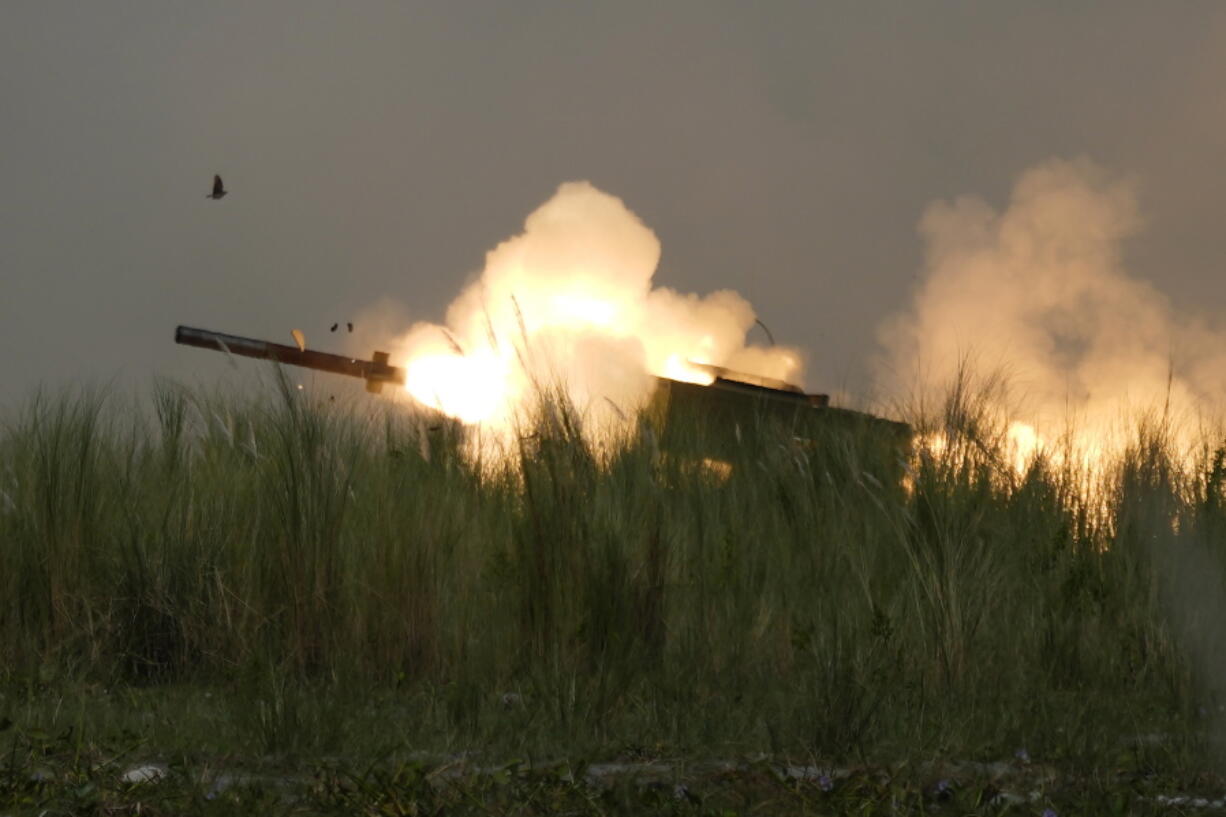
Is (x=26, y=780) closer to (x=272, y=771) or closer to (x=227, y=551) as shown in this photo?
(x=272, y=771)

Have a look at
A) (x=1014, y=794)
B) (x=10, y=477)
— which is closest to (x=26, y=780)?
(x=1014, y=794)

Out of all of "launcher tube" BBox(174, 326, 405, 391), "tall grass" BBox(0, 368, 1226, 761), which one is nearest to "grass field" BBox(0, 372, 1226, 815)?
"tall grass" BBox(0, 368, 1226, 761)

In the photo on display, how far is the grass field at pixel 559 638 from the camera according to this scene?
13.2 feet

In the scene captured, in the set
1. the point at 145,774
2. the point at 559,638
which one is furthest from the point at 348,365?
the point at 145,774

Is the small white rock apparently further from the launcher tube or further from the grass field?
the launcher tube

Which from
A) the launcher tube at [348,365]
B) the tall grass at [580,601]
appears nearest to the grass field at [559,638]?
the tall grass at [580,601]

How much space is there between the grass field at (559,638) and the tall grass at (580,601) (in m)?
0.02

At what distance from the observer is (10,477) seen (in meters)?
7.61

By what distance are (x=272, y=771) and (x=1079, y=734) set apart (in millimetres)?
2627

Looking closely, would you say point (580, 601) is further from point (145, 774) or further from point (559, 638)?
point (145, 774)

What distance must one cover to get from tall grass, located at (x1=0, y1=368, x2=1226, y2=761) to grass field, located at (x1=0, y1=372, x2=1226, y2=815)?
17mm

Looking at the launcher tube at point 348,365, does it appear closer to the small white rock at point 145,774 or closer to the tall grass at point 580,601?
the tall grass at point 580,601

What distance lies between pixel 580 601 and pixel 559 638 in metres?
0.16

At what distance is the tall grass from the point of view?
4809mm
